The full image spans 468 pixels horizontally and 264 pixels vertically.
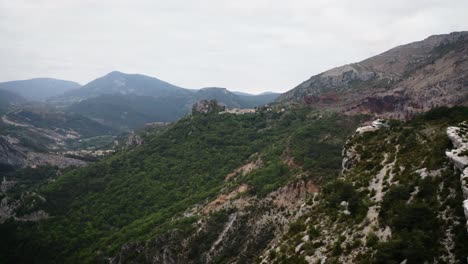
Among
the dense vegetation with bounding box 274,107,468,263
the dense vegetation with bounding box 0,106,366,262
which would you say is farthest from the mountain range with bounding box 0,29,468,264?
the dense vegetation with bounding box 0,106,366,262

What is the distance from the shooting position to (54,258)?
9244 centimetres

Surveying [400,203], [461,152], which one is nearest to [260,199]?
[400,203]

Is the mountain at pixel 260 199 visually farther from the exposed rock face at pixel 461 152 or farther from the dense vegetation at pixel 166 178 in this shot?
the exposed rock face at pixel 461 152

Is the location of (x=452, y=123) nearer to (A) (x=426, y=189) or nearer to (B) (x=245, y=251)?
(A) (x=426, y=189)

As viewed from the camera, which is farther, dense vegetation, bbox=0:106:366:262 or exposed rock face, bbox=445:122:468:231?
dense vegetation, bbox=0:106:366:262

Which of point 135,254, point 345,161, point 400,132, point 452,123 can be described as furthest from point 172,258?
point 452,123

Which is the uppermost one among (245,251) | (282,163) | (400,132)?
(400,132)

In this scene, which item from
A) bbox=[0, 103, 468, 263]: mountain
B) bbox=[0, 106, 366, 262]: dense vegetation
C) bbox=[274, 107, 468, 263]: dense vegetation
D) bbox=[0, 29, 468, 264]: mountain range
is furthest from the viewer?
bbox=[0, 106, 366, 262]: dense vegetation

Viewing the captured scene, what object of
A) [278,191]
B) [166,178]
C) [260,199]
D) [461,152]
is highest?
[461,152]

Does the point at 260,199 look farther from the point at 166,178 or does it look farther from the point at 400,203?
the point at 166,178

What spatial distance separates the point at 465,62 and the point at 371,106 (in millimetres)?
34947

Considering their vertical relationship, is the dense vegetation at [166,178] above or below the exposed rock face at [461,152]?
below

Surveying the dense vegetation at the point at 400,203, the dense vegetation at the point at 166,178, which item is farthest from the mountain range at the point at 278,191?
the dense vegetation at the point at 166,178

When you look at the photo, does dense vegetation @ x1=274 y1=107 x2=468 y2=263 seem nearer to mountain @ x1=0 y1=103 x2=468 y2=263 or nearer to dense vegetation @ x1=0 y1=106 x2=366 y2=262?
mountain @ x1=0 y1=103 x2=468 y2=263
